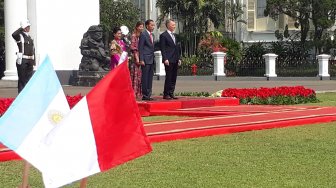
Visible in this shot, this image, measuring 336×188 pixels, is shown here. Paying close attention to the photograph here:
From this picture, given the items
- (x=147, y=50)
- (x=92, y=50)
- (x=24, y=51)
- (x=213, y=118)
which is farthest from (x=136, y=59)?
(x=92, y=50)

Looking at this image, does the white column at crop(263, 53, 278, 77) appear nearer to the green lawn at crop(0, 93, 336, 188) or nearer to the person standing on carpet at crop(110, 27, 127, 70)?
the person standing on carpet at crop(110, 27, 127, 70)

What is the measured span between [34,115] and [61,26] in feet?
64.2

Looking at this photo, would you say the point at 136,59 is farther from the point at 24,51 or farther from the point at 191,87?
the point at 191,87

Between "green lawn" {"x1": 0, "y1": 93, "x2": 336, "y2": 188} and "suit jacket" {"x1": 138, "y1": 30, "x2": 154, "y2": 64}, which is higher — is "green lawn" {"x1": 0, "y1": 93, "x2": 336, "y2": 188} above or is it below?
below

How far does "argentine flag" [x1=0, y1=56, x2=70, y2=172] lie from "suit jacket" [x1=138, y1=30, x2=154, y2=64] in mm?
8518

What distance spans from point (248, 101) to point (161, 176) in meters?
9.13

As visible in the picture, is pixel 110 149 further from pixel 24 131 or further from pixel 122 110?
pixel 24 131

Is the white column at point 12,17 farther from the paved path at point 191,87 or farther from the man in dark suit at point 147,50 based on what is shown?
the man in dark suit at point 147,50

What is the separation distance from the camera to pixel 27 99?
4.71 m

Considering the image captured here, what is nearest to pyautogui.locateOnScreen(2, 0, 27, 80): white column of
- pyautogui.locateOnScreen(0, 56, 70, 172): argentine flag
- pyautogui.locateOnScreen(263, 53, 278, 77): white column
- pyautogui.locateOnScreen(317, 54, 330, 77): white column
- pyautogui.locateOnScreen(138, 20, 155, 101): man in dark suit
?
pyautogui.locateOnScreen(138, 20, 155, 101): man in dark suit

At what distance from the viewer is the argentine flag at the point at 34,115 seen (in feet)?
14.3

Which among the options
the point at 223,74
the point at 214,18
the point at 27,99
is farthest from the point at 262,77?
the point at 27,99

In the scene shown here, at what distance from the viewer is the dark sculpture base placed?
22.8 meters

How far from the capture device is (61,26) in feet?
78.5
